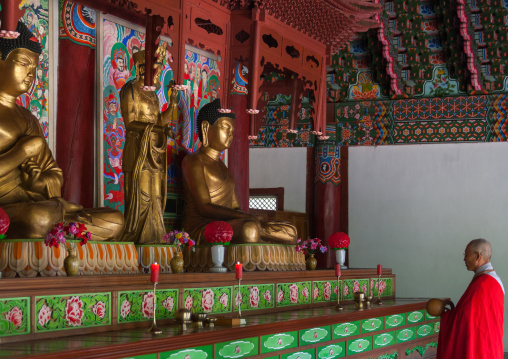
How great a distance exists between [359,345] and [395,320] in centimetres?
76

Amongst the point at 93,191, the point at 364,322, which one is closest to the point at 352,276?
the point at 364,322

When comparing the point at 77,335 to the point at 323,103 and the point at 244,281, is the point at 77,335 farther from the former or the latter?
the point at 323,103

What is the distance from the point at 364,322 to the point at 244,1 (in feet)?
8.55

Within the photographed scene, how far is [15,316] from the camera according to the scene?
3.53 m

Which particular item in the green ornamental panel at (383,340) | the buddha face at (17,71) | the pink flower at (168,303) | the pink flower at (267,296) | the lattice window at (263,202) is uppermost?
the buddha face at (17,71)

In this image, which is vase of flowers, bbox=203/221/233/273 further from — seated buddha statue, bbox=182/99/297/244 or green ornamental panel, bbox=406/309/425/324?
green ornamental panel, bbox=406/309/425/324

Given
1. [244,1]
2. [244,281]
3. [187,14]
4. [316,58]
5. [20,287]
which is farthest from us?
[316,58]

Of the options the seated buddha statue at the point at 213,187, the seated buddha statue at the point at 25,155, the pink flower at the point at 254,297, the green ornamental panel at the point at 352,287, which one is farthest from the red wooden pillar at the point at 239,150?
the seated buddha statue at the point at 25,155

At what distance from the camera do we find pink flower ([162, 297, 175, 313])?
439 centimetres

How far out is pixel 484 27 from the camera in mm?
9258

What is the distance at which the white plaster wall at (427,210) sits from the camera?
9227mm

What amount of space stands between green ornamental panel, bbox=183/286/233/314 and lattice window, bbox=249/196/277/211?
16.7ft

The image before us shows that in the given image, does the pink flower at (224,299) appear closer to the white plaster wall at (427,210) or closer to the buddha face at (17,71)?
the buddha face at (17,71)

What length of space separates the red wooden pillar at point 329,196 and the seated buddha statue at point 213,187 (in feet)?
9.08
